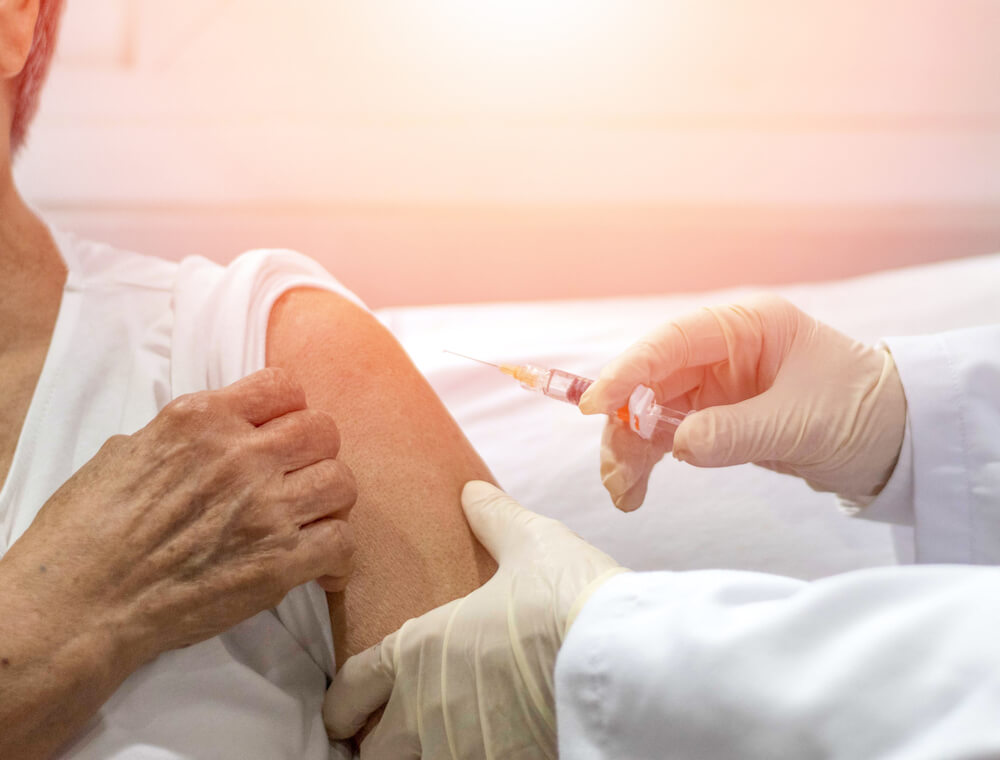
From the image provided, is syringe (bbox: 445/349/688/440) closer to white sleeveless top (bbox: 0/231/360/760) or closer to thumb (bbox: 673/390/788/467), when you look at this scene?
thumb (bbox: 673/390/788/467)

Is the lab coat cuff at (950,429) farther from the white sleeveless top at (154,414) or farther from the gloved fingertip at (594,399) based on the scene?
the white sleeveless top at (154,414)

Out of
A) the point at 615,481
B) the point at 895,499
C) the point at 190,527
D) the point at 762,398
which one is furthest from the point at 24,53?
the point at 895,499

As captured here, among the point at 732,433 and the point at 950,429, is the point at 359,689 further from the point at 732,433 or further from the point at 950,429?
the point at 950,429

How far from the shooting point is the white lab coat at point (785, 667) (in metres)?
0.57

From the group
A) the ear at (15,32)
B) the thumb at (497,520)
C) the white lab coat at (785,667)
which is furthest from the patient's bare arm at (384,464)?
the ear at (15,32)

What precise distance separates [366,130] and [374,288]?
1.26 feet

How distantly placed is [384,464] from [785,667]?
1.80 ft

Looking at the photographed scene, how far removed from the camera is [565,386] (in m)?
1.02

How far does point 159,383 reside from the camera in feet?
3.41

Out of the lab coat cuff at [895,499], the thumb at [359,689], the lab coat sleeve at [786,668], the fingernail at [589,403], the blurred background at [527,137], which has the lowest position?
the thumb at [359,689]

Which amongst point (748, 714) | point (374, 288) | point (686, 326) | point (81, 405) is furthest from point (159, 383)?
point (374, 288)

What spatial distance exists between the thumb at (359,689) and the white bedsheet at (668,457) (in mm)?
526

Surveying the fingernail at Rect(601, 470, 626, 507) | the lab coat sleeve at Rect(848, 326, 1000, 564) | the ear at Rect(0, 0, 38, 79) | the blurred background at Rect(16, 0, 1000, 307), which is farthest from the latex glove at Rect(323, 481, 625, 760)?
the blurred background at Rect(16, 0, 1000, 307)

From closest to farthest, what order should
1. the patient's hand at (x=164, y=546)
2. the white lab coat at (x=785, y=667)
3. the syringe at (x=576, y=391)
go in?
the white lab coat at (x=785, y=667)
the patient's hand at (x=164, y=546)
the syringe at (x=576, y=391)
